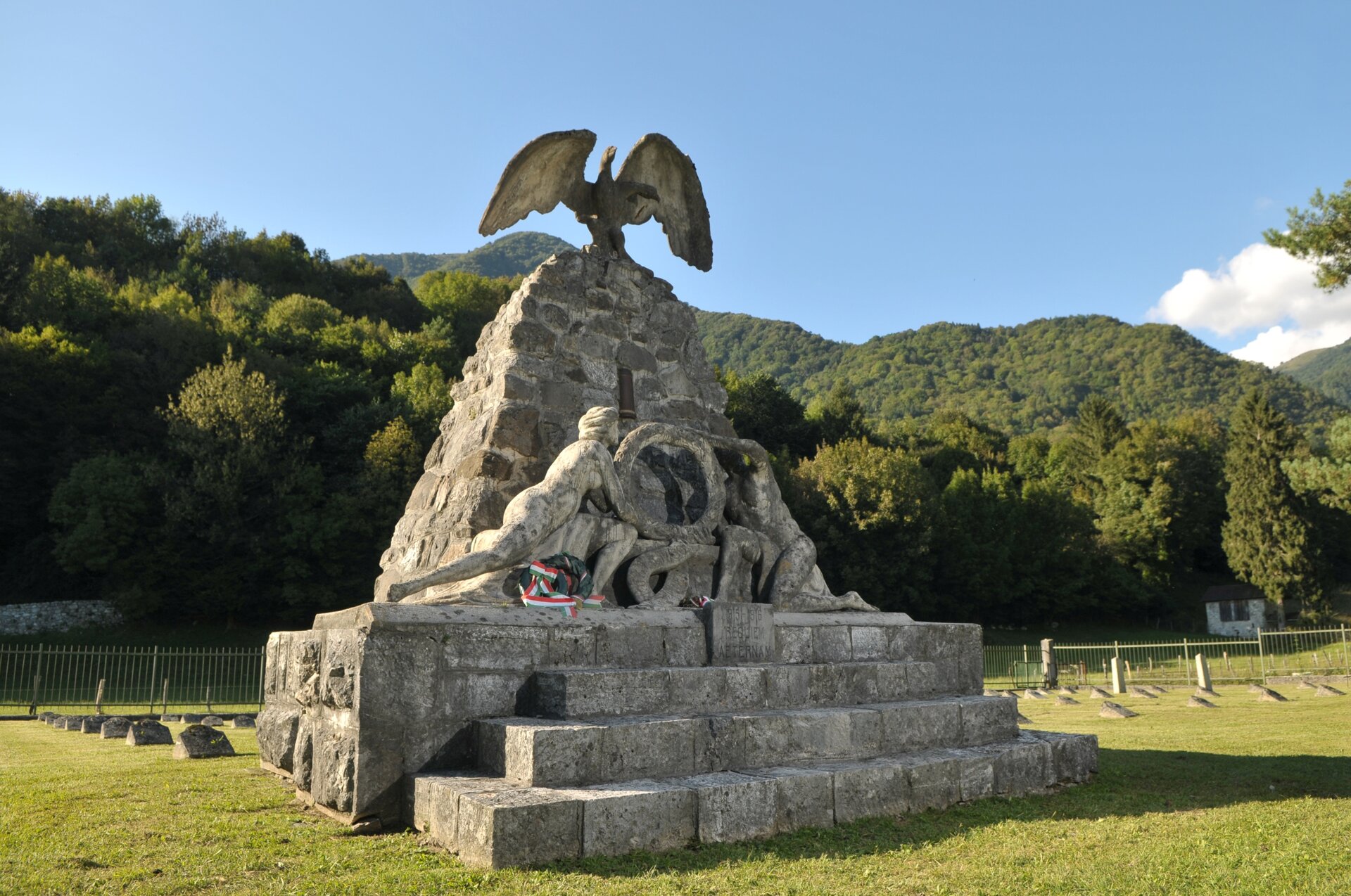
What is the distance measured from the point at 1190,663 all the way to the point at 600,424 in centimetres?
2508

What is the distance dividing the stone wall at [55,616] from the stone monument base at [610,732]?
22437mm

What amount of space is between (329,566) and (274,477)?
3378 mm

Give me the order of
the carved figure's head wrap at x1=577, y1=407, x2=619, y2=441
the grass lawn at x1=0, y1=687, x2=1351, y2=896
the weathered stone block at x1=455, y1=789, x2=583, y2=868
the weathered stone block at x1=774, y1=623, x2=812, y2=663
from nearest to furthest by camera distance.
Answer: the grass lawn at x1=0, y1=687, x2=1351, y2=896 < the weathered stone block at x1=455, y1=789, x2=583, y2=868 < the weathered stone block at x1=774, y1=623, x2=812, y2=663 < the carved figure's head wrap at x1=577, y1=407, x2=619, y2=441

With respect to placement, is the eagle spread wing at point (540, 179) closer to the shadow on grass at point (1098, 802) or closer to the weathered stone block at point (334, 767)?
the weathered stone block at point (334, 767)

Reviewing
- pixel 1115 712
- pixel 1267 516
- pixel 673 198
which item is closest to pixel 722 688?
pixel 673 198

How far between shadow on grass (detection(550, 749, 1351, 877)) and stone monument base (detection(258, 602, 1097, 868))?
11 centimetres

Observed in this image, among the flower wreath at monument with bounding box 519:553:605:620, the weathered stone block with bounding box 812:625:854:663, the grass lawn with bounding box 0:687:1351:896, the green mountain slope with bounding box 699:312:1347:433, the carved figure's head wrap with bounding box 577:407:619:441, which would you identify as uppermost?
the green mountain slope with bounding box 699:312:1347:433

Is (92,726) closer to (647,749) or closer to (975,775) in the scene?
(647,749)

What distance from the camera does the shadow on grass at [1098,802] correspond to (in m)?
3.93

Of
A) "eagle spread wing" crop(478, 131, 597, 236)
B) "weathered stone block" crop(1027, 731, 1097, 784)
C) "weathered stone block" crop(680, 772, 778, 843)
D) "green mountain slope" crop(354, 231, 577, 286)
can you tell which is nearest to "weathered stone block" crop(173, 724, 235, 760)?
"eagle spread wing" crop(478, 131, 597, 236)

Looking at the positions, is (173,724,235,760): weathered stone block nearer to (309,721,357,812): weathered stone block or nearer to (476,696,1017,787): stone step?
(309,721,357,812): weathered stone block

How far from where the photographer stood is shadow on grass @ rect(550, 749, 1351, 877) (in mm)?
3930

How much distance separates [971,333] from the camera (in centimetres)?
→ 8300

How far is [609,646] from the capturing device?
5.23 m
